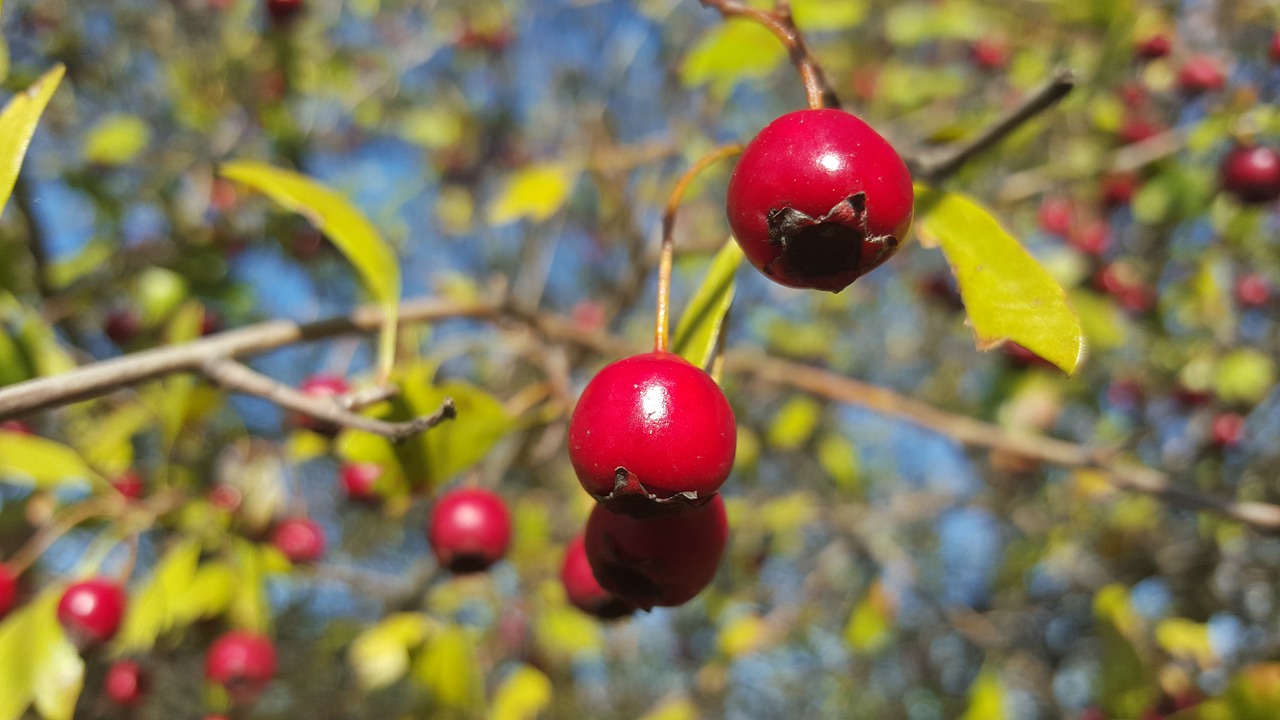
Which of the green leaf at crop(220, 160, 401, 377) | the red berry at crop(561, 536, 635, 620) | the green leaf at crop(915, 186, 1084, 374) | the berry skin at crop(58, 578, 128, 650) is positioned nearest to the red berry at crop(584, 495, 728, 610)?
the red berry at crop(561, 536, 635, 620)

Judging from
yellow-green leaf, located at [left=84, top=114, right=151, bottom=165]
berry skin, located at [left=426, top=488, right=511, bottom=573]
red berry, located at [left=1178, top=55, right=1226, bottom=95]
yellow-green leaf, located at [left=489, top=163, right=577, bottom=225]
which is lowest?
yellow-green leaf, located at [left=84, top=114, right=151, bottom=165]

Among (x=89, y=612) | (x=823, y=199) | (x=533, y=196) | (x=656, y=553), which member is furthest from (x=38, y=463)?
(x=823, y=199)

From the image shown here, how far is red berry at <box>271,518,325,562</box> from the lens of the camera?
2.62 m

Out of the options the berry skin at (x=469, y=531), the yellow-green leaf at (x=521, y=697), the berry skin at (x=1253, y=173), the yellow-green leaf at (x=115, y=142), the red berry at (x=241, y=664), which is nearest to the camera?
the berry skin at (x=469, y=531)

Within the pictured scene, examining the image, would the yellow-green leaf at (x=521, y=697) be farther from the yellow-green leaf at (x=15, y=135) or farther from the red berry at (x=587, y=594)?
the yellow-green leaf at (x=15, y=135)

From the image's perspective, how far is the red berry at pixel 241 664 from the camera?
216 cm

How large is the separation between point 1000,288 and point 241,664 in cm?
203

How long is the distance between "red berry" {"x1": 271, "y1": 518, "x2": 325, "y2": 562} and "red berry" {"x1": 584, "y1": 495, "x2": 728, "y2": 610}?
6.04ft

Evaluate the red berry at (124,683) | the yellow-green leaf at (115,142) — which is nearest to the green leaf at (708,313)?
the red berry at (124,683)

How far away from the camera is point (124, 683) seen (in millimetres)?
2393

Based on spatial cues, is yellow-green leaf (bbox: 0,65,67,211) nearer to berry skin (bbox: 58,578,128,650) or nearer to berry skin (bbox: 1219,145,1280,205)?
berry skin (bbox: 58,578,128,650)

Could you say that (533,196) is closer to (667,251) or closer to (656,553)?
(667,251)

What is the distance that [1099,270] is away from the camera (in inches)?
127

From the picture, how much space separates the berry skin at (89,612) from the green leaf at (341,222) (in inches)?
38.0
